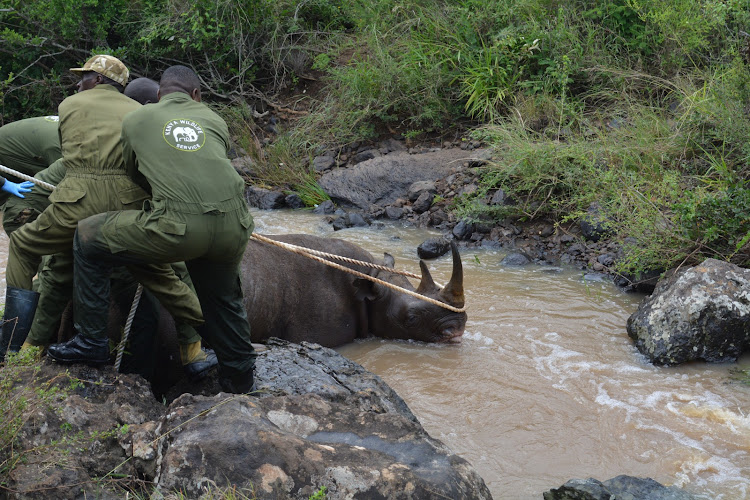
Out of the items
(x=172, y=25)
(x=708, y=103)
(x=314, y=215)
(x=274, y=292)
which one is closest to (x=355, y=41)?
(x=172, y=25)

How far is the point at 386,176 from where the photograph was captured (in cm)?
1178

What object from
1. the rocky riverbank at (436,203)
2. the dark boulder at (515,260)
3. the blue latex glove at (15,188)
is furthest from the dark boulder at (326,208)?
the blue latex glove at (15,188)

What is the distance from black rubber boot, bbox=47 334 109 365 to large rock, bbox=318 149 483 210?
290 inches

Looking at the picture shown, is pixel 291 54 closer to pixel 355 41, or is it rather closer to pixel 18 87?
pixel 355 41

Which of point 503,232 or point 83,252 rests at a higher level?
point 83,252

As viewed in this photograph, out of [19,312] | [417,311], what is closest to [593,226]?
[417,311]

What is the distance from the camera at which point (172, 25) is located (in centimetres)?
1432

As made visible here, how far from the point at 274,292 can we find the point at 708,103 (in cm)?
603

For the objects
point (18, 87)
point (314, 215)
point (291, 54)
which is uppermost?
point (291, 54)

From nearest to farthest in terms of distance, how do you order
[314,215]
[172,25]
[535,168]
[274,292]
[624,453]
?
[624,453] < [274,292] < [535,168] < [314,215] < [172,25]

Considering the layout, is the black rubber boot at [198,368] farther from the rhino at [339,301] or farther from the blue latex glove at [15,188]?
the blue latex glove at [15,188]

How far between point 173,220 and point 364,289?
10.2ft

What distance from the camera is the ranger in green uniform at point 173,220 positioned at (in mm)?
4102

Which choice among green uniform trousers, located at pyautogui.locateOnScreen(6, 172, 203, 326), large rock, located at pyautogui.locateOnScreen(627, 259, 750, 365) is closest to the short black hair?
green uniform trousers, located at pyautogui.locateOnScreen(6, 172, 203, 326)
